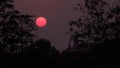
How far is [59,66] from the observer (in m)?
27.9

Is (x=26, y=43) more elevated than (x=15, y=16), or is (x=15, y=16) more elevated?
(x=15, y=16)

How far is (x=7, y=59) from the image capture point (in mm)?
26875

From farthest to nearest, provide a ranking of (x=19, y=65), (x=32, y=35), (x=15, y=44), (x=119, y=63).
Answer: (x=32, y=35) < (x=15, y=44) < (x=119, y=63) < (x=19, y=65)

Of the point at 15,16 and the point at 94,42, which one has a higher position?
the point at 15,16

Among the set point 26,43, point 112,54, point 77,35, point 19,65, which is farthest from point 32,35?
point 19,65

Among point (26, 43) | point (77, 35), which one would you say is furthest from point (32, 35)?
point (77, 35)

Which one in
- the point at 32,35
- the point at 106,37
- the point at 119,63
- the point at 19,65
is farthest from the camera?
the point at 32,35

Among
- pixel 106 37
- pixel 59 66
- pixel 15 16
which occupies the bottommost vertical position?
pixel 59 66

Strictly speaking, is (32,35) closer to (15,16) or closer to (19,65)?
(15,16)

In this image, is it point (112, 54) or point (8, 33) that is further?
point (8, 33)

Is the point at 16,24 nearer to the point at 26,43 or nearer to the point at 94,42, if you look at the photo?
the point at 26,43

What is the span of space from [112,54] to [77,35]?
184 inches

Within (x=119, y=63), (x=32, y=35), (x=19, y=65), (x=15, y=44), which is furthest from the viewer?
(x=32, y=35)

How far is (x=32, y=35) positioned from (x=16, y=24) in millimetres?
2901
